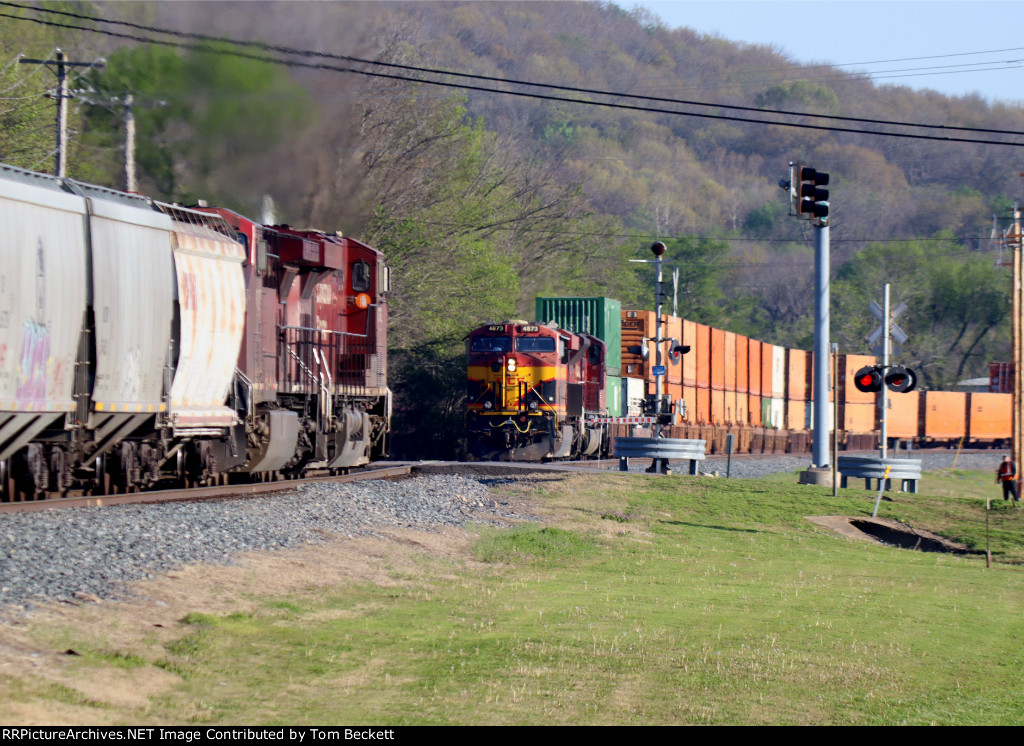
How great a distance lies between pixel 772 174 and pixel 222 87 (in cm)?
17955

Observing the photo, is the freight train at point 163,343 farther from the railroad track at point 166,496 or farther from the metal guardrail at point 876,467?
the metal guardrail at point 876,467

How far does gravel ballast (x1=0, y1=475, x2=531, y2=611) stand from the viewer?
8008mm

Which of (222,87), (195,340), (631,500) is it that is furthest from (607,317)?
(195,340)

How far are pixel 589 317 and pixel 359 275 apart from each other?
1562 cm

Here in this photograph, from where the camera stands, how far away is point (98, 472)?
45.8ft

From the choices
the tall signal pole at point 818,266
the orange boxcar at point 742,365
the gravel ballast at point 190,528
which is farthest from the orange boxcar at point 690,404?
the gravel ballast at point 190,528


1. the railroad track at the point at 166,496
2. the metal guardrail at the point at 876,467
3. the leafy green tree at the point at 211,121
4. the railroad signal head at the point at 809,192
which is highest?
the leafy green tree at the point at 211,121

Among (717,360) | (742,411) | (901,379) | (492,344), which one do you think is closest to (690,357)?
(717,360)

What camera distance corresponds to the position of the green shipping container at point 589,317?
35031mm

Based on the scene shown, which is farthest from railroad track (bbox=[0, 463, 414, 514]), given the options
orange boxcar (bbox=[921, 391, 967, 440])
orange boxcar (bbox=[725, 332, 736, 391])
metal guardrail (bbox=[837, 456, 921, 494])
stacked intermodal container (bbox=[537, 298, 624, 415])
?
orange boxcar (bbox=[921, 391, 967, 440])

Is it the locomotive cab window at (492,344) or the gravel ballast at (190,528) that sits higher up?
the locomotive cab window at (492,344)

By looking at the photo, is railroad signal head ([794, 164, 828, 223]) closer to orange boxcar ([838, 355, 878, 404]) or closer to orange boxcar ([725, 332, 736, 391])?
orange boxcar ([725, 332, 736, 391])

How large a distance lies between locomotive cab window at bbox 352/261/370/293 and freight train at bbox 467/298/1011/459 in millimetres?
9544

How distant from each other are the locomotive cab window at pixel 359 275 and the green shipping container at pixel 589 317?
14864 millimetres
